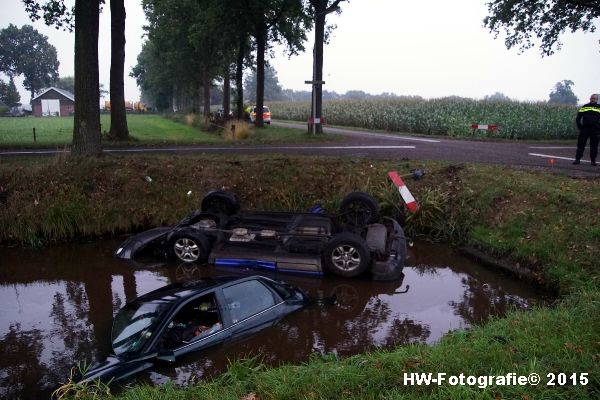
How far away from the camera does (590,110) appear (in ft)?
45.8

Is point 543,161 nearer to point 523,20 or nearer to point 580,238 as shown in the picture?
point 580,238

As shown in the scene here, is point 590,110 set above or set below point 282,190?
above

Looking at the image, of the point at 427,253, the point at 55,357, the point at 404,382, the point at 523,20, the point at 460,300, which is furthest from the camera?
the point at 523,20

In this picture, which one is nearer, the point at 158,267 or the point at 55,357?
the point at 55,357

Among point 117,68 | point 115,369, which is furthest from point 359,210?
point 117,68

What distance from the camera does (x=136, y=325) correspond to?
5.59 m

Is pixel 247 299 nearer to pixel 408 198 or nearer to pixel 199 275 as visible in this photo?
pixel 199 275

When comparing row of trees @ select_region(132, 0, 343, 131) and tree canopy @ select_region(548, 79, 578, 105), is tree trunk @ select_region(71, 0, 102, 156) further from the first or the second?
tree canopy @ select_region(548, 79, 578, 105)

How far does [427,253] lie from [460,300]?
2.76 meters

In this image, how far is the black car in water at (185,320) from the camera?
17.2 feet

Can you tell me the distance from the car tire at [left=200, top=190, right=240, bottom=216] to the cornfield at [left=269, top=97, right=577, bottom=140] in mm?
20196

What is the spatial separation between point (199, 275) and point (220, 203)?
8.14 feet

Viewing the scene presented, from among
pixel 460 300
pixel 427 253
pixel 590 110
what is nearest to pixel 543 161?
pixel 590 110

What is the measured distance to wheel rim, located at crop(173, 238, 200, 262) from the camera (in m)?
9.17
